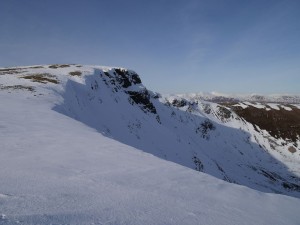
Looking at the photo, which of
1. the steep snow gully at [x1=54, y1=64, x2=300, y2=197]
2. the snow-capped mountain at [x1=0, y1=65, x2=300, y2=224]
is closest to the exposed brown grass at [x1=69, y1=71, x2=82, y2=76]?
the steep snow gully at [x1=54, y1=64, x2=300, y2=197]

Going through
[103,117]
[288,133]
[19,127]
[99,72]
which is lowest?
[288,133]

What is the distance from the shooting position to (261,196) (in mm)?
8641

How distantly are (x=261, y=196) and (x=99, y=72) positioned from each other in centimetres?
6084

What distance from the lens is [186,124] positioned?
85750 mm

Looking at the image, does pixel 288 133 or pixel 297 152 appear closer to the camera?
pixel 297 152

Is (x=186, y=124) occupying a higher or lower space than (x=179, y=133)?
higher

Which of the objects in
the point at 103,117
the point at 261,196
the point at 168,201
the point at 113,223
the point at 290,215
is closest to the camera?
→ the point at 113,223

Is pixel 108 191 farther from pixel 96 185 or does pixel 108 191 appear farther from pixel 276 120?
pixel 276 120

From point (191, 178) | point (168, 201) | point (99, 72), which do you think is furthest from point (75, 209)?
point (99, 72)

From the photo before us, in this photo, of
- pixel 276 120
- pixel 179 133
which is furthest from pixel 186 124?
pixel 276 120

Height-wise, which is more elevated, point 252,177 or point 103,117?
point 103,117

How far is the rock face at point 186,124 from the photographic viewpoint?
4716 cm

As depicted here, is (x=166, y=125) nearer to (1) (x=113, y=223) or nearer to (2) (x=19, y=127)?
(2) (x=19, y=127)

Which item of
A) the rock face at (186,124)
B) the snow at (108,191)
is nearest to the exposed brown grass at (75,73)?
the rock face at (186,124)
